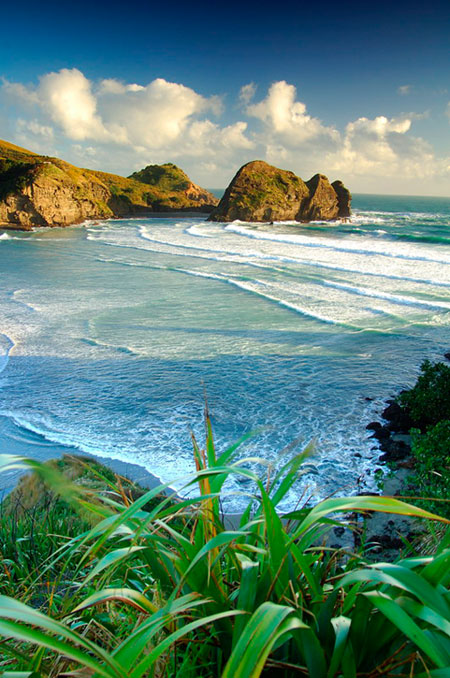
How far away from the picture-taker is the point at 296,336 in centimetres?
1342

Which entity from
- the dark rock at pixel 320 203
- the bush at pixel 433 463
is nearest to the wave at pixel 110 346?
the bush at pixel 433 463

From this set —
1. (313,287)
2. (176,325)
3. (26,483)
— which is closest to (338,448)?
(26,483)

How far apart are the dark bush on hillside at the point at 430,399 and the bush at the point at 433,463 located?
1494 mm

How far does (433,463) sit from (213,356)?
6947mm

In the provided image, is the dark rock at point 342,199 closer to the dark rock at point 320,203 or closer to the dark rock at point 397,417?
the dark rock at point 320,203

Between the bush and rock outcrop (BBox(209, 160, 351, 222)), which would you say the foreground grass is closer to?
the bush

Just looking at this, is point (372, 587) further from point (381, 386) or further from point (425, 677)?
point (381, 386)

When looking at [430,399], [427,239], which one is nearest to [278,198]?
[427,239]

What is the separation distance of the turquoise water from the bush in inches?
39.3

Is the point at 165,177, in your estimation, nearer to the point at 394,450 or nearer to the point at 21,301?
the point at 21,301

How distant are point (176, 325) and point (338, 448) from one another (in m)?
8.18

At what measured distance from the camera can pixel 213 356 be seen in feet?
38.2

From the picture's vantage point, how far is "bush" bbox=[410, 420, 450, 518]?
477 centimetres

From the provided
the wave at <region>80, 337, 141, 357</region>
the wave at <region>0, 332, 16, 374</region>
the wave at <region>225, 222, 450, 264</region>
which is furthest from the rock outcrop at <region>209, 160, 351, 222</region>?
the wave at <region>0, 332, 16, 374</region>
